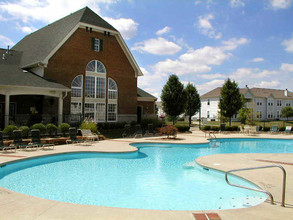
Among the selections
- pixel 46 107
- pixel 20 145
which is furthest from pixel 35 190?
pixel 46 107

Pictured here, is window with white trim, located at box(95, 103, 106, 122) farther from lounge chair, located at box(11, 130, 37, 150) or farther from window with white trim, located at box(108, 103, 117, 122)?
lounge chair, located at box(11, 130, 37, 150)

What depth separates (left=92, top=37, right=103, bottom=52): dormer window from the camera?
82.7ft

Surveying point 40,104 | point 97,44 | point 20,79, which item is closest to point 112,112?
point 97,44

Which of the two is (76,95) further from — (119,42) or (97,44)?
(119,42)

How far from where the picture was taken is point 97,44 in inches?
1010

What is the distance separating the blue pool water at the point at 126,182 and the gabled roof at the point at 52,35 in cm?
1280

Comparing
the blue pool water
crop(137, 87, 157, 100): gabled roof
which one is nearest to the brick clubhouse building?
crop(137, 87, 157, 100): gabled roof

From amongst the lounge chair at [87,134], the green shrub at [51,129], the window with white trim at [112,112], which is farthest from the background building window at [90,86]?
the green shrub at [51,129]

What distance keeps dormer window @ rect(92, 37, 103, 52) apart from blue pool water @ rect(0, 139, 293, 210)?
14.6 meters

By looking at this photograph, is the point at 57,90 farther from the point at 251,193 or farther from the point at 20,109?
the point at 251,193

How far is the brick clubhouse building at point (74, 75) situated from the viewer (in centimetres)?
1991

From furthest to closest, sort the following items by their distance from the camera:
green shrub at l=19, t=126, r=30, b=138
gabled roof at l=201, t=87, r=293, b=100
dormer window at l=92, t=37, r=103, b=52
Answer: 1. gabled roof at l=201, t=87, r=293, b=100
2. dormer window at l=92, t=37, r=103, b=52
3. green shrub at l=19, t=126, r=30, b=138

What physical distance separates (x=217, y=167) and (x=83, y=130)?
1092 centimetres

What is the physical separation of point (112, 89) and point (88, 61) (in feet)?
13.0
